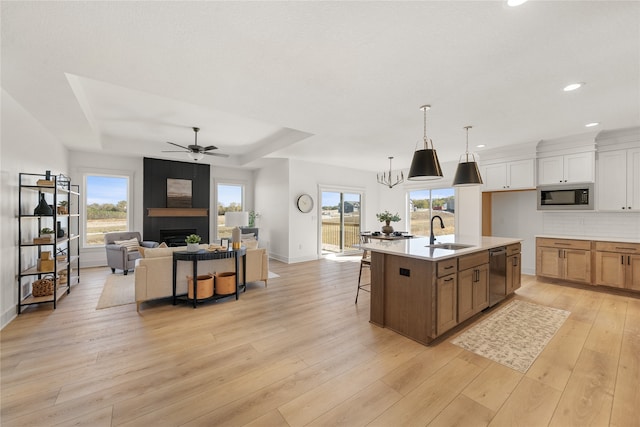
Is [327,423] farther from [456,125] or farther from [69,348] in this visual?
[456,125]

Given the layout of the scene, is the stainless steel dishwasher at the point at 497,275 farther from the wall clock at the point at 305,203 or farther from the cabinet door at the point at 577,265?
the wall clock at the point at 305,203

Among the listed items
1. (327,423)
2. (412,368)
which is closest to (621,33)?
(412,368)

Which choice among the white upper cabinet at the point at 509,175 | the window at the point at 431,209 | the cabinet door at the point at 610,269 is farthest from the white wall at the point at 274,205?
the cabinet door at the point at 610,269

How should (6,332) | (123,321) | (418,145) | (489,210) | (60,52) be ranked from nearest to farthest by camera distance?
(60,52) → (6,332) → (123,321) → (418,145) → (489,210)

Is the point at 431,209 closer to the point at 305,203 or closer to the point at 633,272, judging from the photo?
the point at 305,203

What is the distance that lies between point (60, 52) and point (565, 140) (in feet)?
22.3

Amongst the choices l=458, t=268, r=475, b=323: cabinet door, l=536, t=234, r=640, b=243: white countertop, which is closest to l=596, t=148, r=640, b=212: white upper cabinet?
l=536, t=234, r=640, b=243: white countertop

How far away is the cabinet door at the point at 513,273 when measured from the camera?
381 cm

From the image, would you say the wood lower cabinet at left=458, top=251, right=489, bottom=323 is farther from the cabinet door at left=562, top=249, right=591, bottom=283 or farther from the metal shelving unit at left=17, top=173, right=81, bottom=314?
the metal shelving unit at left=17, top=173, right=81, bottom=314

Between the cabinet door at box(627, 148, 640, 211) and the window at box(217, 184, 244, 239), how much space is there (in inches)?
325

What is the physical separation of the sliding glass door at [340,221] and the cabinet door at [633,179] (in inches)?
216

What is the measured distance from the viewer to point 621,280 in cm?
412

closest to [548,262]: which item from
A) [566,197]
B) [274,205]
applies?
[566,197]

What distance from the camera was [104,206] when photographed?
6184mm
